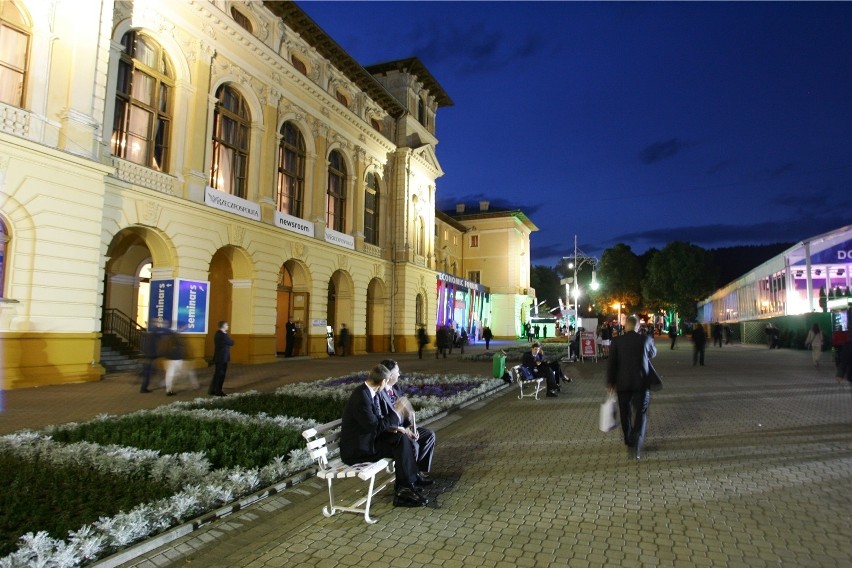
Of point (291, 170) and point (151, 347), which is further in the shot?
point (291, 170)

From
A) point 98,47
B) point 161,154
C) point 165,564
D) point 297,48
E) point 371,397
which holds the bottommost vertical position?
point 165,564

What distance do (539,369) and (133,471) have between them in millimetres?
9245

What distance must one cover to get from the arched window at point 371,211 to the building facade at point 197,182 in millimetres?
122

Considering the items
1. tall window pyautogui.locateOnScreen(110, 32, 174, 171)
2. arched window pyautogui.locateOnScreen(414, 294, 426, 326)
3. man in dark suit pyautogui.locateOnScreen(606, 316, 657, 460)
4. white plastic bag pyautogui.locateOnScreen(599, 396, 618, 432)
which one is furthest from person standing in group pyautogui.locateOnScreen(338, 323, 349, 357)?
white plastic bag pyautogui.locateOnScreen(599, 396, 618, 432)

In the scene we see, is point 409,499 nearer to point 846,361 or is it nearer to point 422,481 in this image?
point 422,481

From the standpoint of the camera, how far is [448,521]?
482 centimetres

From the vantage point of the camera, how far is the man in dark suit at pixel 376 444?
5203mm

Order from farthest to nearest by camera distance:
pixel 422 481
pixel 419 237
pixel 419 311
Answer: pixel 419 311 < pixel 419 237 < pixel 422 481

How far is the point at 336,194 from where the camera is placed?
28469mm

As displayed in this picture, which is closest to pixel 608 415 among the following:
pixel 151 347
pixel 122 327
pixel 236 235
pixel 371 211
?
pixel 151 347

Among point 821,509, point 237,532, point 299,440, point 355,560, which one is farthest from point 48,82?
point 821,509

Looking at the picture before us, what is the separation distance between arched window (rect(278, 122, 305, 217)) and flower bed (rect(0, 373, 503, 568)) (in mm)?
15433

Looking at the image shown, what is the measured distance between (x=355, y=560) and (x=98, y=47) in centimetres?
1651

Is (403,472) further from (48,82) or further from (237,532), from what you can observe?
(48,82)
